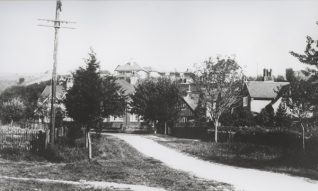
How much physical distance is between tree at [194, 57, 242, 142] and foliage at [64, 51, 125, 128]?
43.9ft

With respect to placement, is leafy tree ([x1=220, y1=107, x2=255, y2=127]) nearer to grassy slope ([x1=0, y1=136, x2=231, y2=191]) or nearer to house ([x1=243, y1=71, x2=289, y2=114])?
house ([x1=243, y1=71, x2=289, y2=114])

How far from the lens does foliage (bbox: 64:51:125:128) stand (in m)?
23.4

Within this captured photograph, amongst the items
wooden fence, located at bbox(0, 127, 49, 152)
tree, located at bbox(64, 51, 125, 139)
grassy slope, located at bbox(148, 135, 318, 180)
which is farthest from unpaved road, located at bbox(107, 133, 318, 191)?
wooden fence, located at bbox(0, 127, 49, 152)

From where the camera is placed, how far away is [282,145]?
94.7ft

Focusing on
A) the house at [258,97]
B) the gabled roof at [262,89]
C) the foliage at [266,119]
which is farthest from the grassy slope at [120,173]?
the gabled roof at [262,89]

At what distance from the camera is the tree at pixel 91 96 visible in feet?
76.6

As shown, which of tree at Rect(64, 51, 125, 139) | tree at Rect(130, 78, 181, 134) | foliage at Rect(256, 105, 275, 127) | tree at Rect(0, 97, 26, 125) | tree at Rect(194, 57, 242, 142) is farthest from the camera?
tree at Rect(0, 97, 26, 125)

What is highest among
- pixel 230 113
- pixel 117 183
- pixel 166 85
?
pixel 166 85

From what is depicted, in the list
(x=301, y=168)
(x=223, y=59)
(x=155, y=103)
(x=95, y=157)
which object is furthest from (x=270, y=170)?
(x=155, y=103)

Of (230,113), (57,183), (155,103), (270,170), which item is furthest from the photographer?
(230,113)

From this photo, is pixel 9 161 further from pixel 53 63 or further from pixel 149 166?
pixel 149 166

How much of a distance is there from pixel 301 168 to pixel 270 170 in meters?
1.61

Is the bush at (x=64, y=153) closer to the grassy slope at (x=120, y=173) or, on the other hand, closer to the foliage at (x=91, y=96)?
the grassy slope at (x=120, y=173)

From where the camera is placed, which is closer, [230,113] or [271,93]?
[230,113]
